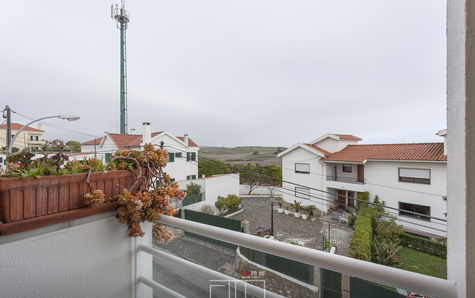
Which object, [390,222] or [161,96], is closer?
[390,222]

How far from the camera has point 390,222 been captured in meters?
6.11

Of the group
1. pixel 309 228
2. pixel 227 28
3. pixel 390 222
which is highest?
pixel 227 28

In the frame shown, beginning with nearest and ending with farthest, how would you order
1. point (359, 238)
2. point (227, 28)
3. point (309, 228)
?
point (227, 28) → point (359, 238) → point (309, 228)

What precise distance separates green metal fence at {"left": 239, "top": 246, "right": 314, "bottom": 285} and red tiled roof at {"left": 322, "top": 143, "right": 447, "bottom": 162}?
7116 mm

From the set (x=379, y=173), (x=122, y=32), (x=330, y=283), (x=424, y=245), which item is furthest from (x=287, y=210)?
(x=330, y=283)

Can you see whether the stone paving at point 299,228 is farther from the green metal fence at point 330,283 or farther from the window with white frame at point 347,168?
the green metal fence at point 330,283

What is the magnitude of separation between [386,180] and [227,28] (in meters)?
7.38

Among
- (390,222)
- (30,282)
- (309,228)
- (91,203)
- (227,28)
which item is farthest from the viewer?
(309,228)

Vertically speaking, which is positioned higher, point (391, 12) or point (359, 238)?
point (391, 12)

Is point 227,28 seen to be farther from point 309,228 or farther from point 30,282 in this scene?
point 309,228

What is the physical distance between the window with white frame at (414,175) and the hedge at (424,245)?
79.3 inches

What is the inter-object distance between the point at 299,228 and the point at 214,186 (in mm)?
3962

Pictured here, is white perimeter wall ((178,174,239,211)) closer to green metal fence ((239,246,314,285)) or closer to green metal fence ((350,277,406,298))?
green metal fence ((239,246,314,285))

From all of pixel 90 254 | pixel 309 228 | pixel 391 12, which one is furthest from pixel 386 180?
pixel 90 254
